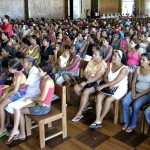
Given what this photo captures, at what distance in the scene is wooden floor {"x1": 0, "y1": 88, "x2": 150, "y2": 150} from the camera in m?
2.86

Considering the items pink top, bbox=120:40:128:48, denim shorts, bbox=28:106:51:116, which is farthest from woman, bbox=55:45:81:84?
pink top, bbox=120:40:128:48

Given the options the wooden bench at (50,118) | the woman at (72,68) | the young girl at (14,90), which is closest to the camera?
the wooden bench at (50,118)

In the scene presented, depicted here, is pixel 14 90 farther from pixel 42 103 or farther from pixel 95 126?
pixel 95 126

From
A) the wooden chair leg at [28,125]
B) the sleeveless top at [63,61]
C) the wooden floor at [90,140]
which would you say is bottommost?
the wooden floor at [90,140]

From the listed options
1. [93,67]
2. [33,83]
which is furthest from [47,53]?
[33,83]

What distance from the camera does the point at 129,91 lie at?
338cm

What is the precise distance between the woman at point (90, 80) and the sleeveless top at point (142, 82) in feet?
1.82

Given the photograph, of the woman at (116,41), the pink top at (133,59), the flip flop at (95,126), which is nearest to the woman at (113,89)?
the flip flop at (95,126)

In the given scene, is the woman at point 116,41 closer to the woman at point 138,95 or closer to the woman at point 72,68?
the woman at point 72,68

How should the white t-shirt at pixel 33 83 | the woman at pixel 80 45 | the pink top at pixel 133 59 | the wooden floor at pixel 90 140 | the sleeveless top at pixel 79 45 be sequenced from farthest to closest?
the sleeveless top at pixel 79 45 < the woman at pixel 80 45 < the pink top at pixel 133 59 < the white t-shirt at pixel 33 83 < the wooden floor at pixel 90 140

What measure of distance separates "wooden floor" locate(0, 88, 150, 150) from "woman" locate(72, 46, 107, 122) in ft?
0.89

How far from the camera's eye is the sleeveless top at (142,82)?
3.21m

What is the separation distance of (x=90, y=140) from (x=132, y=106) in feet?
2.35

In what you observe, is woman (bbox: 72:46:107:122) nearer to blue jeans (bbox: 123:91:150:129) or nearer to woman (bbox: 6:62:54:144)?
blue jeans (bbox: 123:91:150:129)
